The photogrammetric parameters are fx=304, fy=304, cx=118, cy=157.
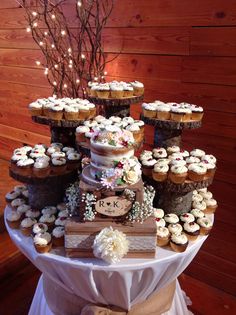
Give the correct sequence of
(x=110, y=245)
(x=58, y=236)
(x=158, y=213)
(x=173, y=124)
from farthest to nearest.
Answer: (x=173, y=124) → (x=158, y=213) → (x=58, y=236) → (x=110, y=245)

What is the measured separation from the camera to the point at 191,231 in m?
1.14

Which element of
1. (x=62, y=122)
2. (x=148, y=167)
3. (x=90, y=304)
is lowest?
(x=90, y=304)

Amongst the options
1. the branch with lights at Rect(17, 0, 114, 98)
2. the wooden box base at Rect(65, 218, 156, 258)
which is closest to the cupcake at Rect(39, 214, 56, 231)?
the wooden box base at Rect(65, 218, 156, 258)

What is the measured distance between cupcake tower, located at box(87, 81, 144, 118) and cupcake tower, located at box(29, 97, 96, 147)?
2.2 inches

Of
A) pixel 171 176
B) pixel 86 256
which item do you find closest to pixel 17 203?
pixel 86 256

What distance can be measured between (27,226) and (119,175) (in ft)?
1.38

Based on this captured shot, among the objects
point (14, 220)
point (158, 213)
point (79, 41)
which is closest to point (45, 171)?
point (14, 220)

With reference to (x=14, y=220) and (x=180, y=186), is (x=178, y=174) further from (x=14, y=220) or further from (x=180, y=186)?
(x=14, y=220)

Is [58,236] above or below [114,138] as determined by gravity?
below

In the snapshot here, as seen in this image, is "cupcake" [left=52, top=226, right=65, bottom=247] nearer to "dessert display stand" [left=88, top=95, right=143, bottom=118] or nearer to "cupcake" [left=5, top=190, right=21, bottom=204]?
"cupcake" [left=5, top=190, right=21, bottom=204]

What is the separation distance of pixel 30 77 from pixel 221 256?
7.72ft

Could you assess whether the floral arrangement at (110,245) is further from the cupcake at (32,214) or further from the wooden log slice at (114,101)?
the wooden log slice at (114,101)

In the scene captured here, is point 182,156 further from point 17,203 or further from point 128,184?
point 17,203

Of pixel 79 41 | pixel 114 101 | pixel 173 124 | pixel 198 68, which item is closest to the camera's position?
→ pixel 173 124
